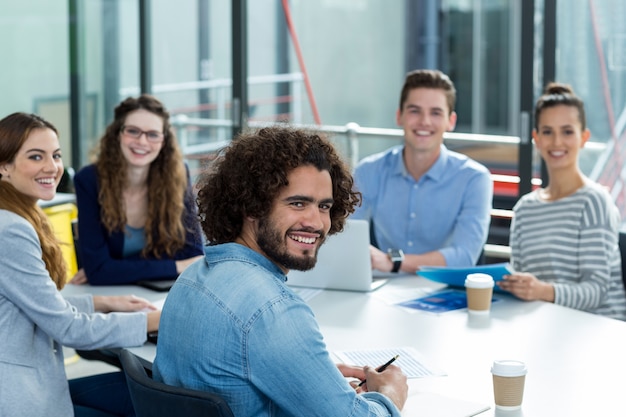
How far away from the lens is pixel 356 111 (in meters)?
9.98

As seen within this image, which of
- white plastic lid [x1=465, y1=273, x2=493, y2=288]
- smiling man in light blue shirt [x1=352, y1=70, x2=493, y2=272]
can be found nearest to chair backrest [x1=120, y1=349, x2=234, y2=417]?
white plastic lid [x1=465, y1=273, x2=493, y2=288]

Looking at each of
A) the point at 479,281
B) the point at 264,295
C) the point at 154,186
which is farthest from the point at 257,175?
the point at 154,186

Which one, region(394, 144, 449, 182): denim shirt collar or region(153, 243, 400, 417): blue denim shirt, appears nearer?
region(153, 243, 400, 417): blue denim shirt

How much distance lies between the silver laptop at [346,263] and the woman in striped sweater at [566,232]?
42 centimetres

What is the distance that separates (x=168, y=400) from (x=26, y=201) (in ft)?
3.50

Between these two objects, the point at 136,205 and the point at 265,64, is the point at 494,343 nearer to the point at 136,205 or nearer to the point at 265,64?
the point at 136,205

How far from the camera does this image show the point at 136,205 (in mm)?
3330

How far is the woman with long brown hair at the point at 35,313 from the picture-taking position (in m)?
2.34

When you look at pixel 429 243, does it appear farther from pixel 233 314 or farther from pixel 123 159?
pixel 233 314

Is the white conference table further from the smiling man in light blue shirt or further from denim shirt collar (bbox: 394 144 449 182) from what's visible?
denim shirt collar (bbox: 394 144 449 182)

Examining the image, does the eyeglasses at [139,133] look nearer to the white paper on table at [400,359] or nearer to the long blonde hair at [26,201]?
the long blonde hair at [26,201]

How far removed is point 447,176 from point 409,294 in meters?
0.71

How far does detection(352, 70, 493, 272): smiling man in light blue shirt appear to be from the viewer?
349cm

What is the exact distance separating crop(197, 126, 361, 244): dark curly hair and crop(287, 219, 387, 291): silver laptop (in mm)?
925
